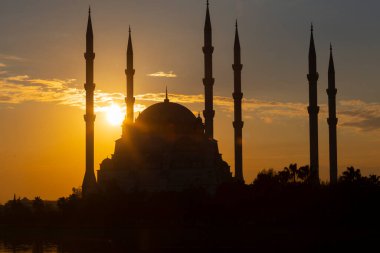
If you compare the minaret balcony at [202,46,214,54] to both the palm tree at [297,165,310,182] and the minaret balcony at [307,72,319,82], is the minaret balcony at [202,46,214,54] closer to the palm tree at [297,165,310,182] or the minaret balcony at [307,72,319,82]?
the minaret balcony at [307,72,319,82]

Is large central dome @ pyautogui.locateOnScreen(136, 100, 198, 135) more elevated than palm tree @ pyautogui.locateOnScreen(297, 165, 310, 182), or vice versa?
large central dome @ pyautogui.locateOnScreen(136, 100, 198, 135)

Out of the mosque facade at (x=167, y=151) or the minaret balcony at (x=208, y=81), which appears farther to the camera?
the mosque facade at (x=167, y=151)

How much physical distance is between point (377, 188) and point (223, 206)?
43.3 ft

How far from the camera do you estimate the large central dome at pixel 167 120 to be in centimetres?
9075

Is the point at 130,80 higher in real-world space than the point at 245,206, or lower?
higher

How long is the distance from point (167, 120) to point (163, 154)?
4.25 metres

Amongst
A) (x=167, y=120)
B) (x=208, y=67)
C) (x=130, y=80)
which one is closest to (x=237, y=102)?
(x=208, y=67)

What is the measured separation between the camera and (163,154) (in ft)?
292

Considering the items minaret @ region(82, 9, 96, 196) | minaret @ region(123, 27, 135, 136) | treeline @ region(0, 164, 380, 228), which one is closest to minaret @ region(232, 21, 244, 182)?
treeline @ region(0, 164, 380, 228)

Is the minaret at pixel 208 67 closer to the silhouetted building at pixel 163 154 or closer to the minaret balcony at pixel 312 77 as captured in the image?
the silhouetted building at pixel 163 154

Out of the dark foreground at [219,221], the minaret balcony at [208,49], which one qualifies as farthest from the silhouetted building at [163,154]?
the minaret balcony at [208,49]

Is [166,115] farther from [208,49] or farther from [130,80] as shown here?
[208,49]

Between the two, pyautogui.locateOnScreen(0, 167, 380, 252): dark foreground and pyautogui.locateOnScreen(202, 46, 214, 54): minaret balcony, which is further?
pyautogui.locateOnScreen(202, 46, 214, 54): minaret balcony

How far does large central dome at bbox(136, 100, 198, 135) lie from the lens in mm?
90750
